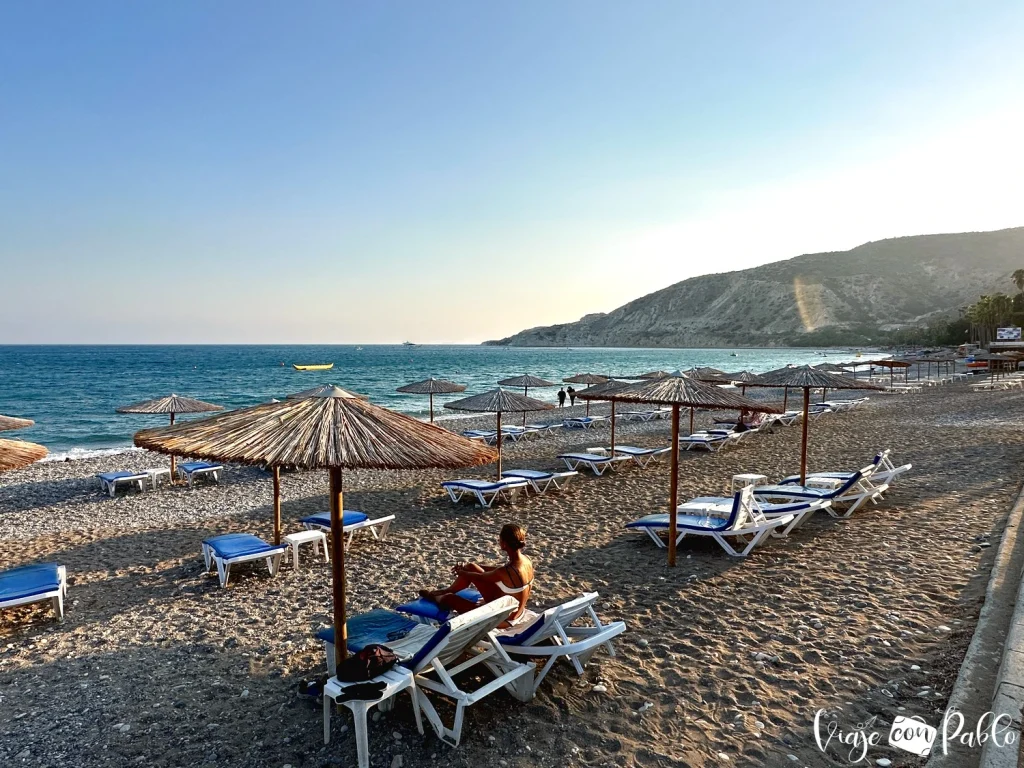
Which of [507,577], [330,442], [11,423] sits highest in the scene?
[330,442]

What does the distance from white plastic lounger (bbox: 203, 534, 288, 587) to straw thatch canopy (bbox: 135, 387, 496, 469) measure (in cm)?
266

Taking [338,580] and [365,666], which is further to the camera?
[338,580]

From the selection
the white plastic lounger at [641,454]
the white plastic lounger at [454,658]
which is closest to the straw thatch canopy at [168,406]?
the white plastic lounger at [641,454]

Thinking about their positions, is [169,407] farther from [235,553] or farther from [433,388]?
[235,553]

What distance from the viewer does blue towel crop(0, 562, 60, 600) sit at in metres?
5.38

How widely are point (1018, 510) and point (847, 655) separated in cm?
523

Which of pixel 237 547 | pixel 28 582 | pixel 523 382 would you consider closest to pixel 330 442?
pixel 237 547

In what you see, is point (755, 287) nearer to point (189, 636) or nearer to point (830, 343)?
point (830, 343)

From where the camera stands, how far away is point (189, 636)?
5.12 meters

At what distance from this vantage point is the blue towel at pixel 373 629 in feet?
12.9

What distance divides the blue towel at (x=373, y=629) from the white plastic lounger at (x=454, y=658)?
0.04ft

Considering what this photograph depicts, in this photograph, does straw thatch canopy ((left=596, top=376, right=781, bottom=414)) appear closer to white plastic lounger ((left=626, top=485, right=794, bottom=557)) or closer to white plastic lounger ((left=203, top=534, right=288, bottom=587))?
white plastic lounger ((left=626, top=485, right=794, bottom=557))

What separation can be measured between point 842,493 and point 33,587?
941 centimetres

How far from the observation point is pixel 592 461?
492 inches
